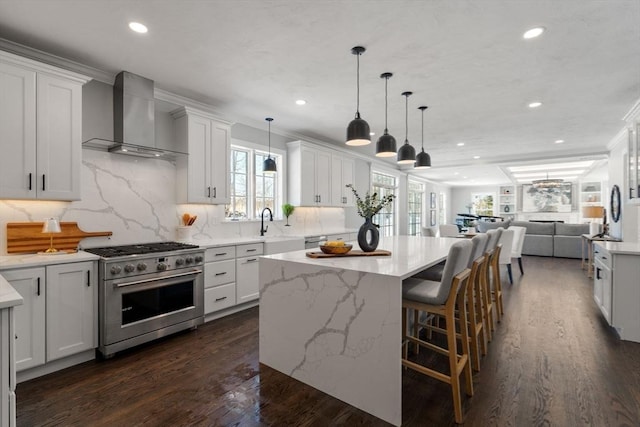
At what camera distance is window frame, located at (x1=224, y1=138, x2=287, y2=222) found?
4.64 meters

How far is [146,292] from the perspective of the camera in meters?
2.99

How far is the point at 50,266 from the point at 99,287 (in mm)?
394

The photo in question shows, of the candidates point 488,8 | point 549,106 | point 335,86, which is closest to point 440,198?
point 549,106

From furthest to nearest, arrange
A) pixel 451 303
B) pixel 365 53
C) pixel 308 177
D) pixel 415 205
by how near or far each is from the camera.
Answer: pixel 415 205
pixel 308 177
pixel 365 53
pixel 451 303

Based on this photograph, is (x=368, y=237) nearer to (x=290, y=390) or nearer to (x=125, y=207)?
(x=290, y=390)

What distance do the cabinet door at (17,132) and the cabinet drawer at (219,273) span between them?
167cm

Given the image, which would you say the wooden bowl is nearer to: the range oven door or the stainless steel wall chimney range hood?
the range oven door

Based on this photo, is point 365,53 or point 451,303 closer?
point 451,303

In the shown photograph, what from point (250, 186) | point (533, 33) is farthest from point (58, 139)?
point (533, 33)

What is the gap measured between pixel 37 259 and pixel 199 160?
6.09 ft

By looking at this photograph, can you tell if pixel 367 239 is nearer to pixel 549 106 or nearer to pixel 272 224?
pixel 272 224

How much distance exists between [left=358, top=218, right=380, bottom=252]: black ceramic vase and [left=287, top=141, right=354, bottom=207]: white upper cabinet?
8.58 ft

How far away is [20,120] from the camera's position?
99.7 inches

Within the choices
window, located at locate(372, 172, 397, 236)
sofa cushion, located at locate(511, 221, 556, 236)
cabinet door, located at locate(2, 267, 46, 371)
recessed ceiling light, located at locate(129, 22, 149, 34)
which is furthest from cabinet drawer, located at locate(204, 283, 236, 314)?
sofa cushion, located at locate(511, 221, 556, 236)
